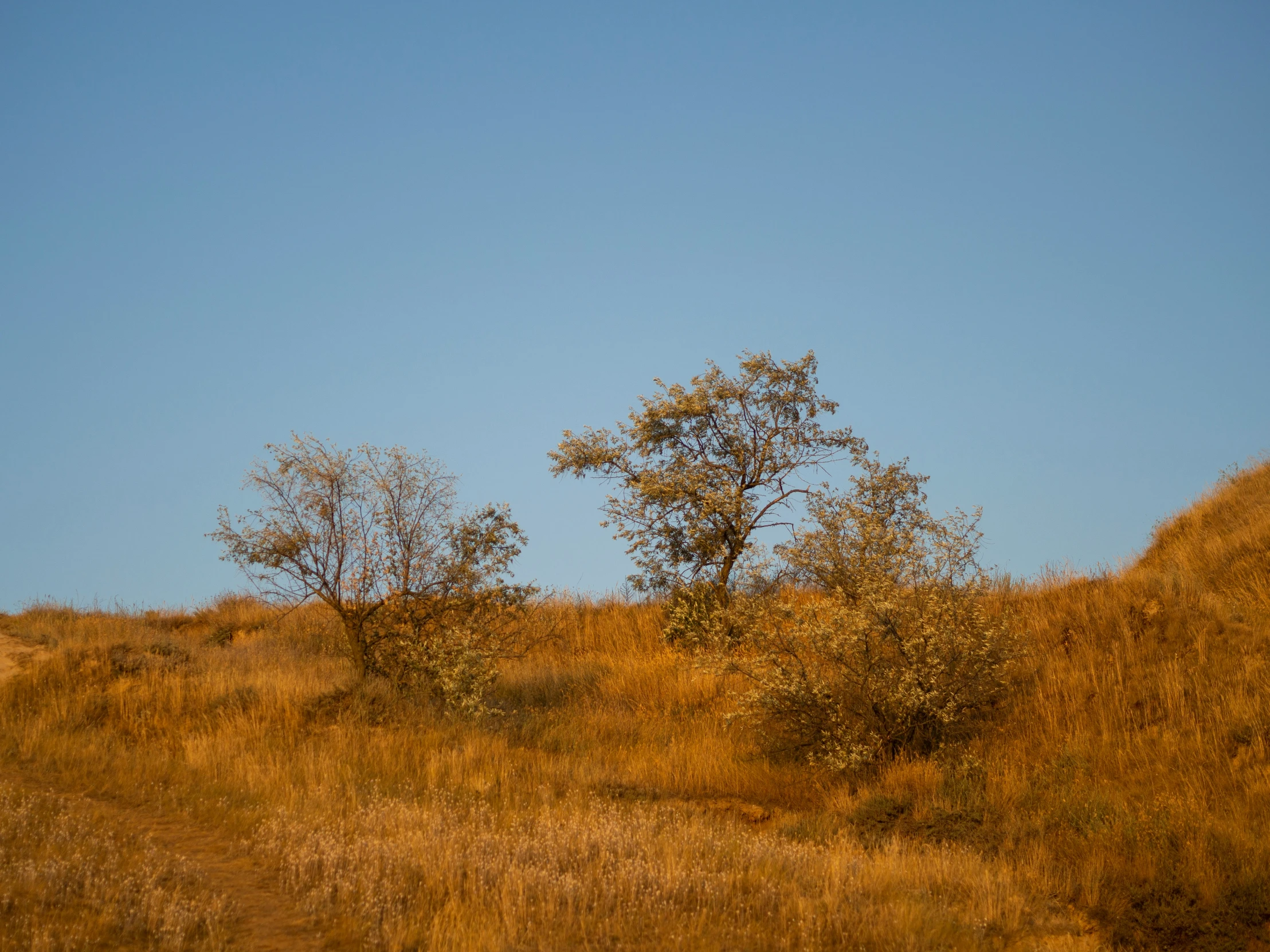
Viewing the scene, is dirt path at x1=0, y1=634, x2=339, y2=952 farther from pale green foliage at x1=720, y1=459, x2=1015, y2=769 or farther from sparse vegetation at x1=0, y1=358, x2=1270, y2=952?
pale green foliage at x1=720, y1=459, x2=1015, y2=769

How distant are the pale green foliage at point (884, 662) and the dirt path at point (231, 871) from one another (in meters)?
6.09

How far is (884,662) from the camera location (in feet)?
36.9

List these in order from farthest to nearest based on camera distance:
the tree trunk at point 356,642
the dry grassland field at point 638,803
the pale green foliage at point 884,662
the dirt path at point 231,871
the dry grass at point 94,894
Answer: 1. the tree trunk at point 356,642
2. the pale green foliage at point 884,662
3. the dry grassland field at point 638,803
4. the dirt path at point 231,871
5. the dry grass at point 94,894

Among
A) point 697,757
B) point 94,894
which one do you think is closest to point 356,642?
point 697,757

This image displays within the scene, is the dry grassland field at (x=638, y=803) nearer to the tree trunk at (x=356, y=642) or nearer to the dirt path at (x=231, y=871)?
the dirt path at (x=231, y=871)

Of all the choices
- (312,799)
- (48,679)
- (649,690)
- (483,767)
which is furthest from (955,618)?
(48,679)

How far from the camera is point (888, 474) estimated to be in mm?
16484

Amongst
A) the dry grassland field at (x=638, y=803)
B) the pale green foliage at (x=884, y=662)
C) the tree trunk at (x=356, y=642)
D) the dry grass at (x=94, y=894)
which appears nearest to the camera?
the dry grass at (x=94, y=894)

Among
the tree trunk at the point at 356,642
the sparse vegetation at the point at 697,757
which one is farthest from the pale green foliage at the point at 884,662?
the tree trunk at the point at 356,642

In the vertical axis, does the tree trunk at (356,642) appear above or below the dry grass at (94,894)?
above

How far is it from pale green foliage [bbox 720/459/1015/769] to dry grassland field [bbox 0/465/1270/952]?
0.36m

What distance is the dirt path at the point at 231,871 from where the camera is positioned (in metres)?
6.27

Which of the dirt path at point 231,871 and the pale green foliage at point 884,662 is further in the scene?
the pale green foliage at point 884,662

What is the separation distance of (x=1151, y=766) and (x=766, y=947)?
5965 millimetres
